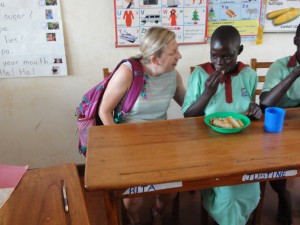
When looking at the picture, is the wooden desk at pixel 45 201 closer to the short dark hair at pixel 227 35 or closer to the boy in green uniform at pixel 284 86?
the short dark hair at pixel 227 35

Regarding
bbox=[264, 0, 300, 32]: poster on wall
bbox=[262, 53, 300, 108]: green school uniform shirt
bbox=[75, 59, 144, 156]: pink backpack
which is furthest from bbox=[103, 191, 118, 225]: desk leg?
bbox=[264, 0, 300, 32]: poster on wall

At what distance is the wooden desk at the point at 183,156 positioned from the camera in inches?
37.4

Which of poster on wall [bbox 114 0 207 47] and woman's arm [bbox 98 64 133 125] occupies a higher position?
poster on wall [bbox 114 0 207 47]

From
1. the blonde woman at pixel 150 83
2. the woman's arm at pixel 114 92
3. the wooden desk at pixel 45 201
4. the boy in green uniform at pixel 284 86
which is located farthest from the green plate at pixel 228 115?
the wooden desk at pixel 45 201

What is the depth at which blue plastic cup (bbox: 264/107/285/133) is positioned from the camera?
1.22m

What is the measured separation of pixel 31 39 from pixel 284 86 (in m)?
1.59

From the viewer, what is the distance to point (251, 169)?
97cm

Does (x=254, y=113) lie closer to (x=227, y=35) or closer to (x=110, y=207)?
(x=227, y=35)

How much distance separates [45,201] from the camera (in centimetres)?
79

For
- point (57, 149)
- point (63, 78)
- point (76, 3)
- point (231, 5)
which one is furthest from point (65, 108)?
point (231, 5)

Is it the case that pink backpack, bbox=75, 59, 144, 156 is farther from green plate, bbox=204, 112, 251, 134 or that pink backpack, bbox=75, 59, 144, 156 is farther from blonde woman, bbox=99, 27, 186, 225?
green plate, bbox=204, 112, 251, 134

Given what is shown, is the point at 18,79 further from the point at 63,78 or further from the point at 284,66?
the point at 284,66

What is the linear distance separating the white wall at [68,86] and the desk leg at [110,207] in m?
1.24

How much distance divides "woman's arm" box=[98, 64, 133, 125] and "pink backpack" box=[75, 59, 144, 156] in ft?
0.10
